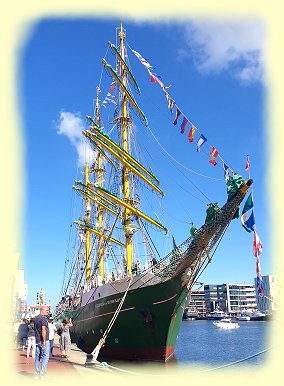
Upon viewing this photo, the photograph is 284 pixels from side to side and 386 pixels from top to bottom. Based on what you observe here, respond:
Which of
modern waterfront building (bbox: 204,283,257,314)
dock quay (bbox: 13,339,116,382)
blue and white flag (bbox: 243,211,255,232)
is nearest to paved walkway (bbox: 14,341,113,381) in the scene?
dock quay (bbox: 13,339,116,382)

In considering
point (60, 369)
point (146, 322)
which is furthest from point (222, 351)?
point (60, 369)

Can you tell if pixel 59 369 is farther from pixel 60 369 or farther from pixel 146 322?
pixel 146 322

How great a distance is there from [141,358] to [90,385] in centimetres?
Answer: 1302

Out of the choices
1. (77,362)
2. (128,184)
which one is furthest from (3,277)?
(128,184)

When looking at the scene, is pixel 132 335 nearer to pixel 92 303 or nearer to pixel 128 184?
pixel 92 303

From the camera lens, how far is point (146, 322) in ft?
69.9

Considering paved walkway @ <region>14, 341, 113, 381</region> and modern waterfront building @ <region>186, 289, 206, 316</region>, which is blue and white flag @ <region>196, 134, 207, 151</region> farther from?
modern waterfront building @ <region>186, 289, 206, 316</region>

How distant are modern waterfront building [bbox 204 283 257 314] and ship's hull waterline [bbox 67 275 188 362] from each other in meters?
146

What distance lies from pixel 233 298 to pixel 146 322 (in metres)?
154

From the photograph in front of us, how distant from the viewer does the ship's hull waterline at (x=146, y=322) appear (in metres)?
20.9

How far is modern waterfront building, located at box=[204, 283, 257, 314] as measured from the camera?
536 feet

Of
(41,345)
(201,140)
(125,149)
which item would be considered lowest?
(41,345)

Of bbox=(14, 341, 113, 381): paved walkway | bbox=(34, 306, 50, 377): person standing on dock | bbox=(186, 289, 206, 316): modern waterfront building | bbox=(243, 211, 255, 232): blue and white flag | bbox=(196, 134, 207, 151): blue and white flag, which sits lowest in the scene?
bbox=(186, 289, 206, 316): modern waterfront building

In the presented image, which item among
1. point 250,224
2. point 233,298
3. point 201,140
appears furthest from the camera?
point 233,298
